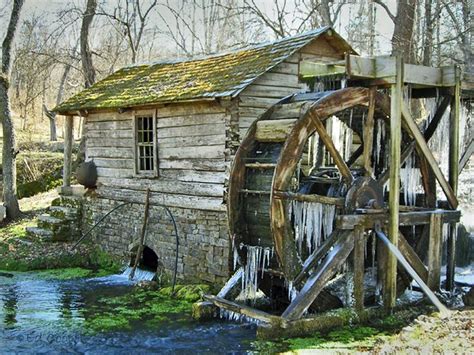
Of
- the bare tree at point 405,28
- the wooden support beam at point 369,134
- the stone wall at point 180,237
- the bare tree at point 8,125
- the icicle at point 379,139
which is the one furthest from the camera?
the bare tree at point 405,28

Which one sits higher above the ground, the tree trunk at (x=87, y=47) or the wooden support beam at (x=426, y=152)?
the tree trunk at (x=87, y=47)

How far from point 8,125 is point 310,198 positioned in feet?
33.2

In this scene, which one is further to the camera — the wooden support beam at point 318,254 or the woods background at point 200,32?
the woods background at point 200,32

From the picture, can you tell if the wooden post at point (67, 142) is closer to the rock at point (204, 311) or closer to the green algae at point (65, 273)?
the green algae at point (65, 273)

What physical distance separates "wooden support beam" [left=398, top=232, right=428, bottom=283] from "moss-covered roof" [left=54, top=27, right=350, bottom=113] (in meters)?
3.39

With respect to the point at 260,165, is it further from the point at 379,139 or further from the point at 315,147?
the point at 315,147

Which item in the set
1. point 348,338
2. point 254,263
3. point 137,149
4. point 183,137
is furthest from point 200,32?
point 348,338

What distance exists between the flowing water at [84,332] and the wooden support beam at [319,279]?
0.72 meters

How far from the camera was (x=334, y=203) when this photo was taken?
8.25 metres

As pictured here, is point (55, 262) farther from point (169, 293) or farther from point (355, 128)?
point (355, 128)

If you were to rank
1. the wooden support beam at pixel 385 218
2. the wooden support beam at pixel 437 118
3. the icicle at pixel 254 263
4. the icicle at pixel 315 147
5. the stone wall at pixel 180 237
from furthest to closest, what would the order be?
1. the icicle at pixel 315 147
2. the stone wall at pixel 180 237
3. the wooden support beam at pixel 437 118
4. the icicle at pixel 254 263
5. the wooden support beam at pixel 385 218

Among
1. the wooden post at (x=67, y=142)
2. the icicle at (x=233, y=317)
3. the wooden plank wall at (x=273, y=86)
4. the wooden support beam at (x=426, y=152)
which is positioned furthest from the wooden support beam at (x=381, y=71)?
the wooden post at (x=67, y=142)

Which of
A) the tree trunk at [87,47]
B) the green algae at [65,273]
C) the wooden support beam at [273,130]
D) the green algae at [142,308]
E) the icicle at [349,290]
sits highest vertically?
the tree trunk at [87,47]

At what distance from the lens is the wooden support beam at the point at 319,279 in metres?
7.47
